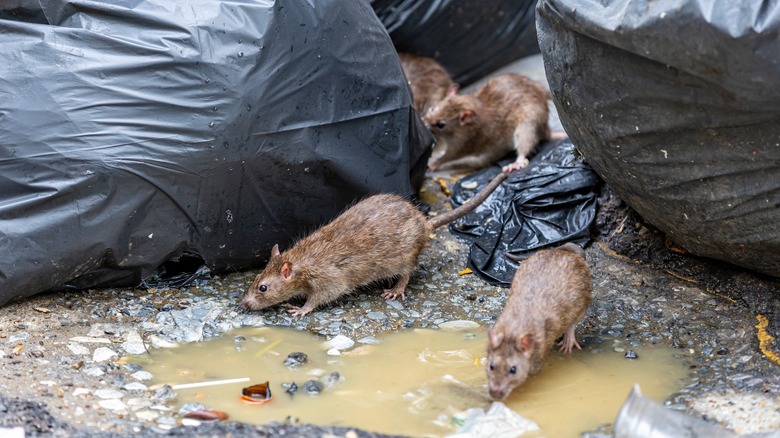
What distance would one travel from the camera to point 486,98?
7352 millimetres

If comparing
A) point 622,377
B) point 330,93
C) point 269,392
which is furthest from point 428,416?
point 330,93

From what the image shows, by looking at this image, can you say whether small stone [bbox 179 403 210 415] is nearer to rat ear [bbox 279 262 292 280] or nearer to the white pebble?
the white pebble

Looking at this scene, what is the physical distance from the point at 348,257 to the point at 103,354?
1474 mm

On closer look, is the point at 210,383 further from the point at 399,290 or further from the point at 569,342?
the point at 569,342

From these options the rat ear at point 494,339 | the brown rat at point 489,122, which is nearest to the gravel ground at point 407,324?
the rat ear at point 494,339

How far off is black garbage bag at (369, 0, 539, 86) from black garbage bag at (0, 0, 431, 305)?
7.53 feet

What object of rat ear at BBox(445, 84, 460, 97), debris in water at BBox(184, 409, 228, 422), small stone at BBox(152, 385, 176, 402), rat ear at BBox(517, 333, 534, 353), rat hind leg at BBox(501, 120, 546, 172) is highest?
rat ear at BBox(445, 84, 460, 97)

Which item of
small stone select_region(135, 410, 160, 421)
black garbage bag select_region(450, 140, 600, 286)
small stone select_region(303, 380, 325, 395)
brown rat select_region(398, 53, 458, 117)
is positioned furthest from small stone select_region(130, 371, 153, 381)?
brown rat select_region(398, 53, 458, 117)

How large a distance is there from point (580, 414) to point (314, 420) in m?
1.16

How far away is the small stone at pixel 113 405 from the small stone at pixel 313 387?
799 millimetres

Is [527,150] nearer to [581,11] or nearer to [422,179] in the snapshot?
[422,179]

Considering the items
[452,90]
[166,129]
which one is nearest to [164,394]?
[166,129]

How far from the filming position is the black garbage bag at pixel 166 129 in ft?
14.2

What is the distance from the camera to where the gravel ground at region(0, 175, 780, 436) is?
3.72 metres
